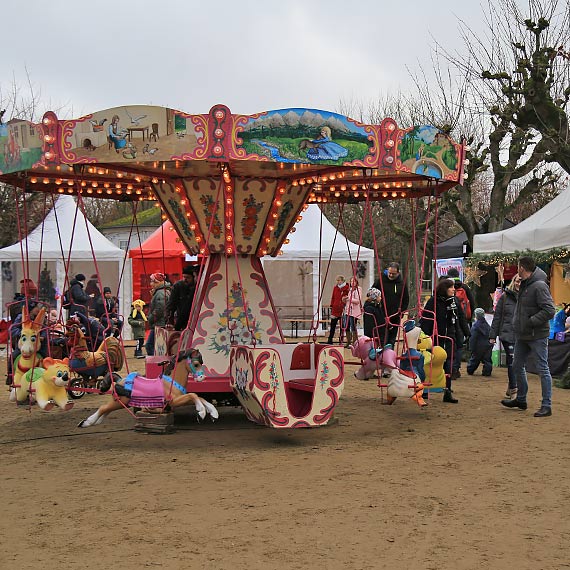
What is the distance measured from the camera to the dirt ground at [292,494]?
430 centimetres

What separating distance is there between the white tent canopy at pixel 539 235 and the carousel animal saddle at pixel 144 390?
8.03 m

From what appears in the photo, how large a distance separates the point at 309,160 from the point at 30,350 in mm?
3455

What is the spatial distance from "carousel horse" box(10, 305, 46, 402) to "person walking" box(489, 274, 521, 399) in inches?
200

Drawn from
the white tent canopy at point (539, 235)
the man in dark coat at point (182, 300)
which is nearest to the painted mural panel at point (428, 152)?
the man in dark coat at point (182, 300)

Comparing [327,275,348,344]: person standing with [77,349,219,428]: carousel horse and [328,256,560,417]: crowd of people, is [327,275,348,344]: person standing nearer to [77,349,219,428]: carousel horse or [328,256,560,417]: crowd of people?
[328,256,560,417]: crowd of people

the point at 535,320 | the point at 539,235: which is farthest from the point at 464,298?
the point at 535,320

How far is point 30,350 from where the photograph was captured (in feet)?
26.7

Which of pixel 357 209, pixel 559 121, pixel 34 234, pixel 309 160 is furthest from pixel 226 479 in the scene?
pixel 357 209

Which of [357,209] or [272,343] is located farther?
[357,209]

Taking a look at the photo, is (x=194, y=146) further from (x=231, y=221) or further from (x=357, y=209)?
(x=357, y=209)

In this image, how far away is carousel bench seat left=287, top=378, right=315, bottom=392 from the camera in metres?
7.75

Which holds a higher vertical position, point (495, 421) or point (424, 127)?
point (424, 127)

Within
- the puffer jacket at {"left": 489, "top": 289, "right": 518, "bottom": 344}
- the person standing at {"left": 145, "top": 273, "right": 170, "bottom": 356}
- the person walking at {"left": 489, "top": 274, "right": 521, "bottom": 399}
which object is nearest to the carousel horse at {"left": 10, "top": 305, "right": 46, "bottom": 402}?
the person standing at {"left": 145, "top": 273, "right": 170, "bottom": 356}

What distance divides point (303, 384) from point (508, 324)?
3663 mm
